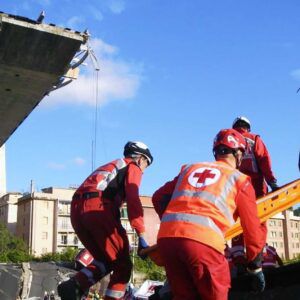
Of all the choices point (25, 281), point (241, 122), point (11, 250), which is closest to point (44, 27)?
point (25, 281)

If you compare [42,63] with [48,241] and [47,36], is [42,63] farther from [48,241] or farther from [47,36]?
[48,241]

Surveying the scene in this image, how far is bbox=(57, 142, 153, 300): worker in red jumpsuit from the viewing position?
5133mm

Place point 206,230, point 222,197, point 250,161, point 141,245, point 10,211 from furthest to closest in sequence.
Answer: point 10,211, point 250,161, point 141,245, point 222,197, point 206,230

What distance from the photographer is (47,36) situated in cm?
1620

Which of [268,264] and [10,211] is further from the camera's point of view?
[10,211]

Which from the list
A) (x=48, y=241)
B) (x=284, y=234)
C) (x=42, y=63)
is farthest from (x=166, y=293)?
(x=284, y=234)

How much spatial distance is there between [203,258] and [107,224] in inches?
72.0

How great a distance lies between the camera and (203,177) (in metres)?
3.92

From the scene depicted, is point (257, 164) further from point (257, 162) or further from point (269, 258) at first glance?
point (269, 258)

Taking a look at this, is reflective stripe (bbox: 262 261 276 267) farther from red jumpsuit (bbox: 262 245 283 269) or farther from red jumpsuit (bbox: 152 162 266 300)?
red jumpsuit (bbox: 152 162 266 300)

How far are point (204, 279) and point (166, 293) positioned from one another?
1.26 meters

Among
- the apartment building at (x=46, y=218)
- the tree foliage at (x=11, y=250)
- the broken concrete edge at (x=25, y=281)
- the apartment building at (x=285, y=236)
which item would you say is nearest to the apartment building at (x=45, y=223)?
the apartment building at (x=46, y=218)

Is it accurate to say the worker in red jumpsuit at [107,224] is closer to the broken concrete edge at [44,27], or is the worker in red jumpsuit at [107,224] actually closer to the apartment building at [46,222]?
the broken concrete edge at [44,27]

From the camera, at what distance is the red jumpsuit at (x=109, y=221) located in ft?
16.8
